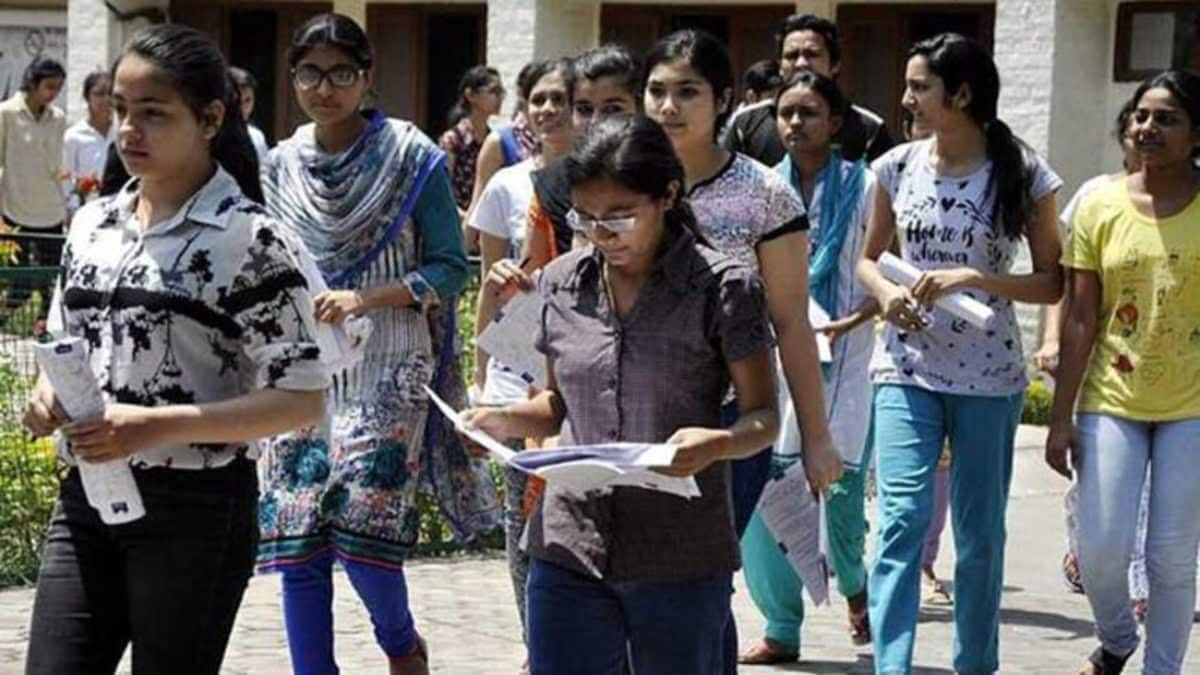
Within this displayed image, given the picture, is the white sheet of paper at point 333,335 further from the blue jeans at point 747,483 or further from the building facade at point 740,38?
the building facade at point 740,38

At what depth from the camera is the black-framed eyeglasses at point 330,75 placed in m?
7.12

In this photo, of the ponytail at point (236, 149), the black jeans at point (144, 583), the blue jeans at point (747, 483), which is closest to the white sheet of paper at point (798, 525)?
the blue jeans at point (747, 483)

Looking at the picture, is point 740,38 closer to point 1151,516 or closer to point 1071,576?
point 1071,576

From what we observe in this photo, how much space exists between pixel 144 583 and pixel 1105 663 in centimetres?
370

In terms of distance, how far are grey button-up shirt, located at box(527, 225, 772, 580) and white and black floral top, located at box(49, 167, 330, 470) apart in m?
0.65

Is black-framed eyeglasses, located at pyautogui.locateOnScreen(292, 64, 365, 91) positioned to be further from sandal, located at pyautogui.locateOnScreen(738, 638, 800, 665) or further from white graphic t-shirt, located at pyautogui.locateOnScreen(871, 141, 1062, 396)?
sandal, located at pyautogui.locateOnScreen(738, 638, 800, 665)

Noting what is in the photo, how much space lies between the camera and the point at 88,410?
4.74 m

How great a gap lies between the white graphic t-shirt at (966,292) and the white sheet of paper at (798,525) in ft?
2.61

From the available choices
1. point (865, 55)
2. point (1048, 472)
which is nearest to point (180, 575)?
point (1048, 472)

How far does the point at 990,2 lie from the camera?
18.4 m

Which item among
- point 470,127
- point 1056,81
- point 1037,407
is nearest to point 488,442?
point 1037,407

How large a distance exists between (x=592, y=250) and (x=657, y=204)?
265 mm

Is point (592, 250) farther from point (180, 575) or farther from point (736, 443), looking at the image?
point (180, 575)

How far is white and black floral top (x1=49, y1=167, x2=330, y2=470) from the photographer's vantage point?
4.96m
